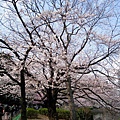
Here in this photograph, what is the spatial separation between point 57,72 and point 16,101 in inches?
564

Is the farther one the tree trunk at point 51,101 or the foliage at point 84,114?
the foliage at point 84,114

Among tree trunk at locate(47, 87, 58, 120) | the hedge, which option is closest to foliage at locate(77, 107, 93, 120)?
the hedge

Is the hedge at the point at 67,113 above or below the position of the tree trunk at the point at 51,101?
below

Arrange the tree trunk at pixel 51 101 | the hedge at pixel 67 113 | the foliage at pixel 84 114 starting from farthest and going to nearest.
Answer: the hedge at pixel 67 113, the foliage at pixel 84 114, the tree trunk at pixel 51 101

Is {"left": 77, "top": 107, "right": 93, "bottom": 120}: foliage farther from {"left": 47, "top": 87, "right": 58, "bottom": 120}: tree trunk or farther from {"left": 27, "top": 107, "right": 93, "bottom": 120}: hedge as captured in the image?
{"left": 47, "top": 87, "right": 58, "bottom": 120}: tree trunk

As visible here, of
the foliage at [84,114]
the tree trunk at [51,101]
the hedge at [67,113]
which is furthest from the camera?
the hedge at [67,113]

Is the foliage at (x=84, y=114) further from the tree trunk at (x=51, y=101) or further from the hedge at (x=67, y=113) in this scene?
the tree trunk at (x=51, y=101)

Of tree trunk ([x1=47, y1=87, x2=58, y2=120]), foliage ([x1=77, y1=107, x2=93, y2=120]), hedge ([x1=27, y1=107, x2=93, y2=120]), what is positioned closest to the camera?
tree trunk ([x1=47, y1=87, x2=58, y2=120])

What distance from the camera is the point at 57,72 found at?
9203 mm

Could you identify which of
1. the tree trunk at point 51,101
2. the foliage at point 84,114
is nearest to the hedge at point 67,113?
the foliage at point 84,114

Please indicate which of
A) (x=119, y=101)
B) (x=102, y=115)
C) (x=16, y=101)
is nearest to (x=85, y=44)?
(x=119, y=101)

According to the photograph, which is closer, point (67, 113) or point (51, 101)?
point (51, 101)

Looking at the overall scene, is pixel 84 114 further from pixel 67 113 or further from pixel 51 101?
pixel 51 101

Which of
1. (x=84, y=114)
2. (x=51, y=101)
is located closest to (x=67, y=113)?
(x=84, y=114)
